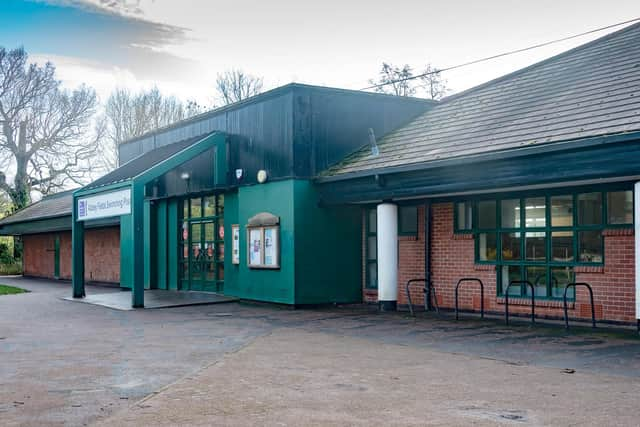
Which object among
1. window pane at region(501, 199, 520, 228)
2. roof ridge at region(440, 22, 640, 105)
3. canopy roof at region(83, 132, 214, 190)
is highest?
roof ridge at region(440, 22, 640, 105)

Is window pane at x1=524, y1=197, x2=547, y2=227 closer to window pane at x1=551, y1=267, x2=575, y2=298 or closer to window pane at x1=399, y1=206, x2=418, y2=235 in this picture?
window pane at x1=551, y1=267, x2=575, y2=298

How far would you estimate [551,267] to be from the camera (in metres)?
13.5

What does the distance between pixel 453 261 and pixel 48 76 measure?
3197 centimetres

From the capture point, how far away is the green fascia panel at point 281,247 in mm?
16766

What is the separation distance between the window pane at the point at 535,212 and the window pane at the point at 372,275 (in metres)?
4.47

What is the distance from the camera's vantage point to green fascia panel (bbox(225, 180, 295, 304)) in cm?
1677

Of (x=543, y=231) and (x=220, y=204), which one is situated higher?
(x=220, y=204)

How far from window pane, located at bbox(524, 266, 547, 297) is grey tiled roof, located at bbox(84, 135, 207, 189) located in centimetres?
937

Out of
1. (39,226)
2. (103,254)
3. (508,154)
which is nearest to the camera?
(508,154)

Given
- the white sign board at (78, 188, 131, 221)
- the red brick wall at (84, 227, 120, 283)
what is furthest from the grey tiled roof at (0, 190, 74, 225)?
the white sign board at (78, 188, 131, 221)

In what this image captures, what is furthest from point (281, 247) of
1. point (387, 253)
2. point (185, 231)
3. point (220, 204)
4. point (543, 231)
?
point (543, 231)

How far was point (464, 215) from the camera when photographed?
15227 mm

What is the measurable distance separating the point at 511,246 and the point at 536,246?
1.89ft

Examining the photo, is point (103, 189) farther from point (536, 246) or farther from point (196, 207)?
point (536, 246)
